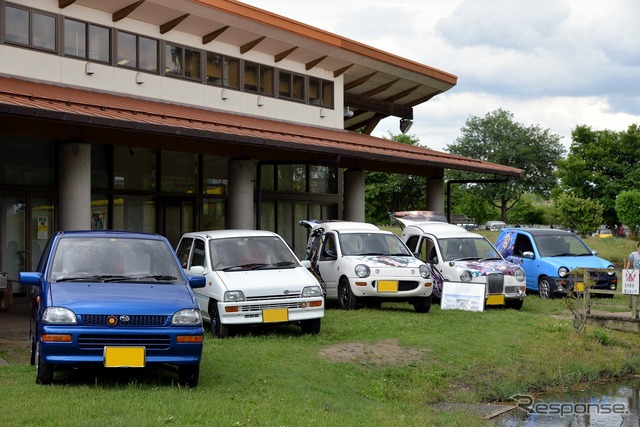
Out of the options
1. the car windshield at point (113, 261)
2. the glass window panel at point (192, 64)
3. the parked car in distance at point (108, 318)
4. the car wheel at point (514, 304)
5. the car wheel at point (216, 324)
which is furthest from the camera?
the glass window panel at point (192, 64)

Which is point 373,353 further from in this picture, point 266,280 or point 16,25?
point 16,25

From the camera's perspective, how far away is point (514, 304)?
18.2 m

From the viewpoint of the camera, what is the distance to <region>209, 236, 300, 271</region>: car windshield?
13.2 metres

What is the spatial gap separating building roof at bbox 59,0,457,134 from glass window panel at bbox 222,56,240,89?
43 centimetres

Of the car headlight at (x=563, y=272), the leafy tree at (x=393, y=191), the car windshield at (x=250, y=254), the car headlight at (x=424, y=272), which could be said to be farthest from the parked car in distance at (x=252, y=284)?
the leafy tree at (x=393, y=191)

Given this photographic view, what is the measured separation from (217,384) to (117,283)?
5.07ft

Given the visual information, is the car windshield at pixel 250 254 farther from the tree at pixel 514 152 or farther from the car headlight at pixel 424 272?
the tree at pixel 514 152

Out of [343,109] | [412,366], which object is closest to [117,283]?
[412,366]

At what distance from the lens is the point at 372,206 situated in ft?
221

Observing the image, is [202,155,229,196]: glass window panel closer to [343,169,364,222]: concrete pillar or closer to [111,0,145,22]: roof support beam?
[343,169,364,222]: concrete pillar

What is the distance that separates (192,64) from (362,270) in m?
9.65

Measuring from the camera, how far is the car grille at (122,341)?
8.25 meters

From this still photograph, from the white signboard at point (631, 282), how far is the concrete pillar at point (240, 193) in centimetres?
923

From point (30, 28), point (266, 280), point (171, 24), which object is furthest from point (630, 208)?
point (266, 280)
